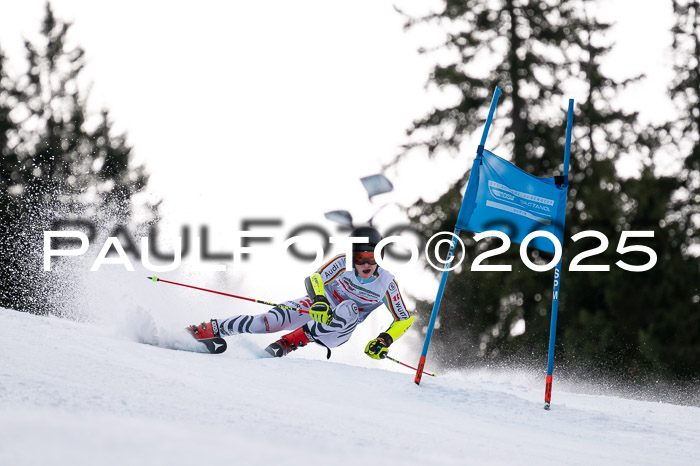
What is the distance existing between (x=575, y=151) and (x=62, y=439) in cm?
1518

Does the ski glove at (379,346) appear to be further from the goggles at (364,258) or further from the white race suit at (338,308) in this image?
the goggles at (364,258)

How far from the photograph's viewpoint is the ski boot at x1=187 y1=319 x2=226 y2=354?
7438 mm

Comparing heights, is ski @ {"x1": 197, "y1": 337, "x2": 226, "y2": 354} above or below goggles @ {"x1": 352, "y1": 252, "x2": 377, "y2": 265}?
below

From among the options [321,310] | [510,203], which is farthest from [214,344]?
[510,203]

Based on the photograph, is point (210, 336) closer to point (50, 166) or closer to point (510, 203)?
point (510, 203)

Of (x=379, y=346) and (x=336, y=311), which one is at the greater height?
(x=336, y=311)

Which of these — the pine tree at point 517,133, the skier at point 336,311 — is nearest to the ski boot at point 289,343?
the skier at point 336,311

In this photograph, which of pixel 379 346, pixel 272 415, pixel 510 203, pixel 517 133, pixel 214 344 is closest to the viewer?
pixel 272 415

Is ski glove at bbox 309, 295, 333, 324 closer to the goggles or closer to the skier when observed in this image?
the skier

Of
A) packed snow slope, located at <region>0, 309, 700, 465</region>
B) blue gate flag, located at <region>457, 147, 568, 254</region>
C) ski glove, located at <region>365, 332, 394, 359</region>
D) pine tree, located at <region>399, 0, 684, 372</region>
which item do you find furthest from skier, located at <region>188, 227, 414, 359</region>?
pine tree, located at <region>399, 0, 684, 372</region>

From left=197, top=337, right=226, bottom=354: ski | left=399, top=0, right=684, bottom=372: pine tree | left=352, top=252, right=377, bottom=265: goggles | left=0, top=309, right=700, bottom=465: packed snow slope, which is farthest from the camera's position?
left=399, top=0, right=684, bottom=372: pine tree

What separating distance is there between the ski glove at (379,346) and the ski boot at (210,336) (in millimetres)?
1418

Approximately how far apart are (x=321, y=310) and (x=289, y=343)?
547mm

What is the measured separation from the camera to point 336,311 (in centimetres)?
734
